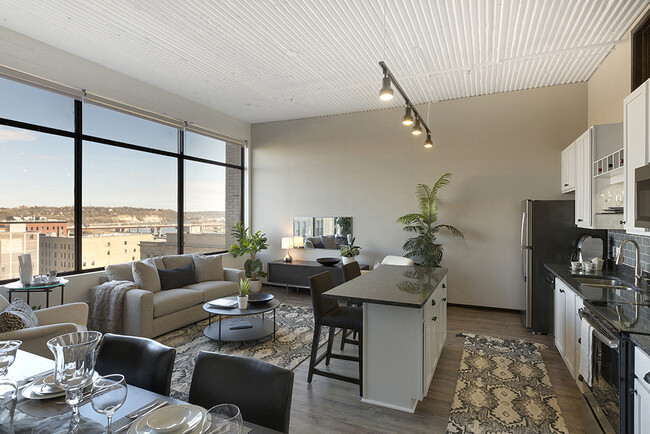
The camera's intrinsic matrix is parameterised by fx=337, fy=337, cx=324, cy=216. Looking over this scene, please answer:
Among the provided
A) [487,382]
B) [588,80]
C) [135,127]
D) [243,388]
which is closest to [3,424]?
[243,388]

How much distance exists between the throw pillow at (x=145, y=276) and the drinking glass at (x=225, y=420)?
374 centimetres

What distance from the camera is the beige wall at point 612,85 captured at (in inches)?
136

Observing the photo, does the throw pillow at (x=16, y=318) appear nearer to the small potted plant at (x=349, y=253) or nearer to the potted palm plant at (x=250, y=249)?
the potted palm plant at (x=250, y=249)

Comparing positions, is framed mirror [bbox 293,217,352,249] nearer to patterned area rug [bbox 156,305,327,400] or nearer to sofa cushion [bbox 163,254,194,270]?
patterned area rug [bbox 156,305,327,400]

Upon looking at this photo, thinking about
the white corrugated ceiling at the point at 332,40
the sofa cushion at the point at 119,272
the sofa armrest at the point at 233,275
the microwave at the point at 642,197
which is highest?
the white corrugated ceiling at the point at 332,40

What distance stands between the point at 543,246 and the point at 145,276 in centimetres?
498

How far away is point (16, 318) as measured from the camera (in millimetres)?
2594

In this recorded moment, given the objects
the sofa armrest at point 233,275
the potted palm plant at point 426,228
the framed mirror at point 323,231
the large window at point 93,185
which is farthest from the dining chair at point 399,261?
the large window at point 93,185

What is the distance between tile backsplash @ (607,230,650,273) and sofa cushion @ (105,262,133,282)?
553 cm

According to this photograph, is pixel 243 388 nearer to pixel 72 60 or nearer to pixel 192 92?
pixel 72 60

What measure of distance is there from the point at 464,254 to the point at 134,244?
5.06 metres

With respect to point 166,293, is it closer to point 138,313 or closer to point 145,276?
point 145,276

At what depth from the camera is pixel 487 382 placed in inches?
116

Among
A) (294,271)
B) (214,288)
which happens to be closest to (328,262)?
(294,271)
